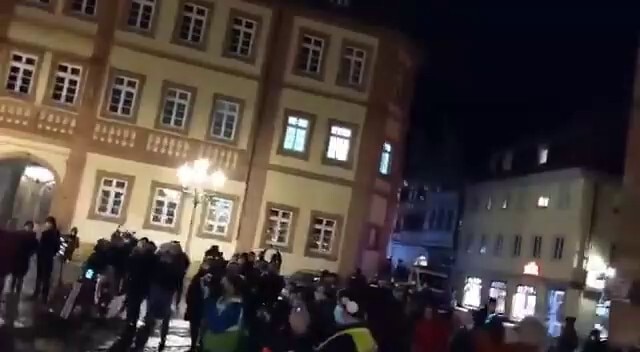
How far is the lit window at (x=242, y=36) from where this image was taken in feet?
108

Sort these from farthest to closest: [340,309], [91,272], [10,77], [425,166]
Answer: [425,166] < [10,77] < [91,272] < [340,309]

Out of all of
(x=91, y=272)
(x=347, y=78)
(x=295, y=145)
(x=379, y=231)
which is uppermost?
(x=347, y=78)

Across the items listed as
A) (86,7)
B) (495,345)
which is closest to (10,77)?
(86,7)

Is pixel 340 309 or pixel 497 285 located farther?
pixel 497 285

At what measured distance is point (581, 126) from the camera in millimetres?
48688

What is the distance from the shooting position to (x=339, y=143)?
33.9 m

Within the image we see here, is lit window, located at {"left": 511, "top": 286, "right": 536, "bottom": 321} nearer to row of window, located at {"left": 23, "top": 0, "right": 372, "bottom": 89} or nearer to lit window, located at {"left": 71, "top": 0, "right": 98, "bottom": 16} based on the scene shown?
row of window, located at {"left": 23, "top": 0, "right": 372, "bottom": 89}

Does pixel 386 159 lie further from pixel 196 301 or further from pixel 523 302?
pixel 196 301

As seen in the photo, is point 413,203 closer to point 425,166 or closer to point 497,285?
point 425,166

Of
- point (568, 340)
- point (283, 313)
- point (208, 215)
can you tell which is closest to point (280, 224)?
point (208, 215)

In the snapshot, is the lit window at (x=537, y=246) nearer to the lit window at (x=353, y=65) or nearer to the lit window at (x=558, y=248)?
the lit window at (x=558, y=248)

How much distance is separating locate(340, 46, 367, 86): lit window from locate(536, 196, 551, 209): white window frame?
718 inches

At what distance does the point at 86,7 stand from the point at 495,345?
2519 cm

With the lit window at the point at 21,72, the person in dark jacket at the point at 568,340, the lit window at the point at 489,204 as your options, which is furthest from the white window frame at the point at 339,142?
the lit window at the point at 489,204
